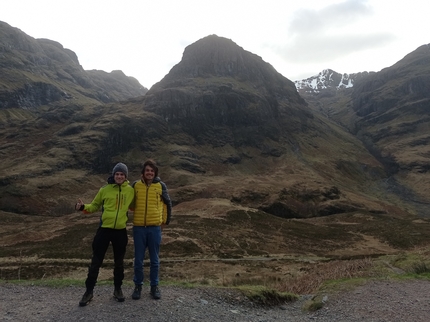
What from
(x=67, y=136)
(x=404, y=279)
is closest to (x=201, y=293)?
(x=404, y=279)

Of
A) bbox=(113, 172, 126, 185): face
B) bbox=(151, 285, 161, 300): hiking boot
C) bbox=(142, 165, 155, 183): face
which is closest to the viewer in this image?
bbox=(113, 172, 126, 185): face

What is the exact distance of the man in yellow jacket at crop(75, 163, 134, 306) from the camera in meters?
11.0

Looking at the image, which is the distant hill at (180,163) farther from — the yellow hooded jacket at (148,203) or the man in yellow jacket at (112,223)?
the man in yellow jacket at (112,223)

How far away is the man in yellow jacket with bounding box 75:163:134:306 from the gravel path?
0.78 metres

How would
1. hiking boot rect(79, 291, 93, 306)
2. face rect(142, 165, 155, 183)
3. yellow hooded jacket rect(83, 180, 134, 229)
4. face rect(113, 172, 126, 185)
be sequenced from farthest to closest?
1. face rect(142, 165, 155, 183)
2. face rect(113, 172, 126, 185)
3. yellow hooded jacket rect(83, 180, 134, 229)
4. hiking boot rect(79, 291, 93, 306)

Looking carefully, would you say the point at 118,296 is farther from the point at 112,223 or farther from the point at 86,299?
the point at 112,223

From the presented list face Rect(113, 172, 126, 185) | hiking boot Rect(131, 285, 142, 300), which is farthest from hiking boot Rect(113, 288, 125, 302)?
face Rect(113, 172, 126, 185)

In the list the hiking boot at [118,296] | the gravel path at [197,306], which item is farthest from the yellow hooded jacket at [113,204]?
the gravel path at [197,306]

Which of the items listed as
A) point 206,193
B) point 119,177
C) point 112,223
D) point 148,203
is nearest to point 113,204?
point 112,223

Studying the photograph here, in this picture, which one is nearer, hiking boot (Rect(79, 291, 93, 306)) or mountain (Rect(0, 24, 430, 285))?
hiking boot (Rect(79, 291, 93, 306))

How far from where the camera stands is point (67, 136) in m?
159

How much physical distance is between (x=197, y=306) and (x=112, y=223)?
13.4 feet

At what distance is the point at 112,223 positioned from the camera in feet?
36.0

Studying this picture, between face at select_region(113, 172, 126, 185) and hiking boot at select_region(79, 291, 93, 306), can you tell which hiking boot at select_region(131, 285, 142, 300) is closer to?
hiking boot at select_region(79, 291, 93, 306)
